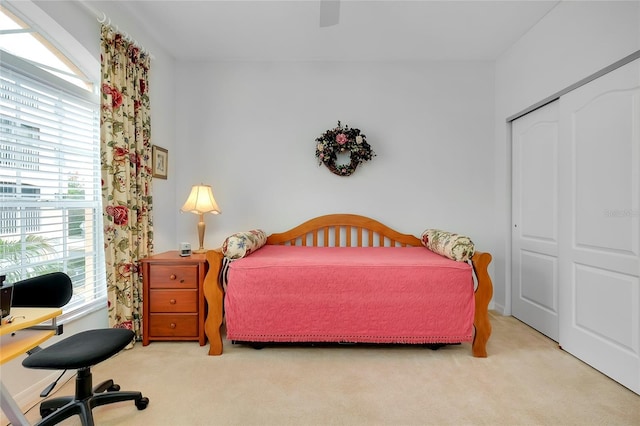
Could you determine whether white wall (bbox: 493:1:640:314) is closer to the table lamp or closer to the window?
the table lamp

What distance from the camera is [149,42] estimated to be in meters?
2.62

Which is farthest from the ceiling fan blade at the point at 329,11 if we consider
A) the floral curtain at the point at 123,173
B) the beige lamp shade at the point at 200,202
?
the beige lamp shade at the point at 200,202

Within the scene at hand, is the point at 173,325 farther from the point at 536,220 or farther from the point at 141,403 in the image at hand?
the point at 536,220

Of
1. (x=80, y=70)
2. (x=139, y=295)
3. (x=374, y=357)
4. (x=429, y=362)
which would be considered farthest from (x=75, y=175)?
(x=429, y=362)

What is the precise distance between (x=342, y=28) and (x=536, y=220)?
233 cm

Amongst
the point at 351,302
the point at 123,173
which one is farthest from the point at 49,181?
the point at 351,302

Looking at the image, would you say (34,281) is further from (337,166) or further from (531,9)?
(531,9)

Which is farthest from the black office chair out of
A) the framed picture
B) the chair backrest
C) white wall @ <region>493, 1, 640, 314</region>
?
white wall @ <region>493, 1, 640, 314</region>

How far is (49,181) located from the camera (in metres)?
1.86

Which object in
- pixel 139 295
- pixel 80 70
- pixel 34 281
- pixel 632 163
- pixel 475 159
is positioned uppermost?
pixel 80 70

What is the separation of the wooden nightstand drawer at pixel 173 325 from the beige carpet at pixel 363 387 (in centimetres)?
10

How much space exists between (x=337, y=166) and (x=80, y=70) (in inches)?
84.4

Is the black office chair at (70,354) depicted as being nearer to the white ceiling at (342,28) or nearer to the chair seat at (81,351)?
the chair seat at (81,351)

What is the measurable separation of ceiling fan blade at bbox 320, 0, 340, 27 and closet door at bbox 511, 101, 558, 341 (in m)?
1.92
